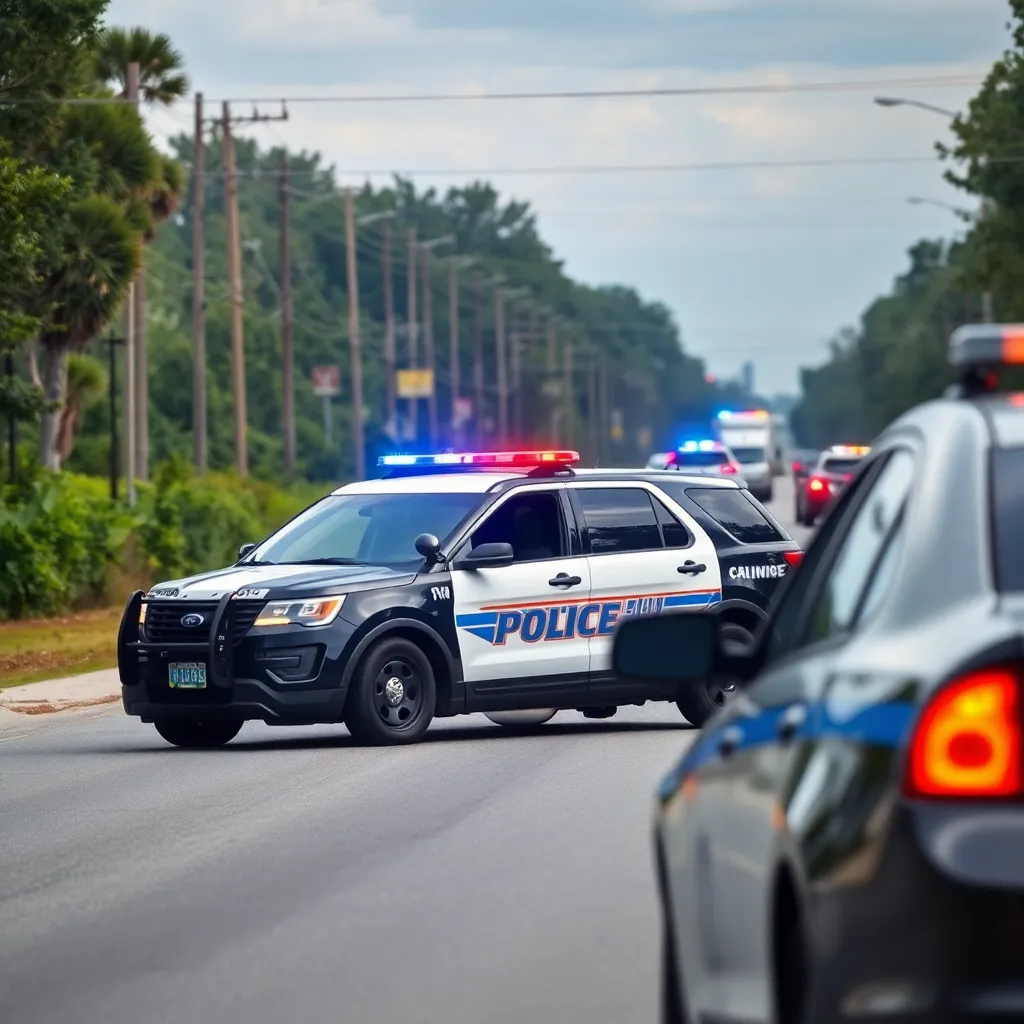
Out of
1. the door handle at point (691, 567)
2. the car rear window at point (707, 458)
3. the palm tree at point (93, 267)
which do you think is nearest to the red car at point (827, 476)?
the car rear window at point (707, 458)

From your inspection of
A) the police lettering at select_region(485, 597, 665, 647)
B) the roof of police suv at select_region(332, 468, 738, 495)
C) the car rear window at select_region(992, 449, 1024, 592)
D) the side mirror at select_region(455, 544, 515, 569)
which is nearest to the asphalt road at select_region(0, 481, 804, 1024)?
the police lettering at select_region(485, 597, 665, 647)

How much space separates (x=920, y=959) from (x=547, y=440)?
13383 centimetres

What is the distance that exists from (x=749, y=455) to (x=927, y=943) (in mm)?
72889

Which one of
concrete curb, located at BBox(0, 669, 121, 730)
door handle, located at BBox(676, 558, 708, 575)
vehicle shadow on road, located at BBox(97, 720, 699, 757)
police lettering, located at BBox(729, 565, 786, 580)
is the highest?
door handle, located at BBox(676, 558, 708, 575)

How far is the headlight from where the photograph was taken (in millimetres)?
16234

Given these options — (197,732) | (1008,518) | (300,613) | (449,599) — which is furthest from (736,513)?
(1008,518)

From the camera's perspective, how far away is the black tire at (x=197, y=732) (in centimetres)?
1748

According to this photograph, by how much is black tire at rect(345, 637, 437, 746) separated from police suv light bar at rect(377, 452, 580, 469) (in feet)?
6.72

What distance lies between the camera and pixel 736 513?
18.3 m

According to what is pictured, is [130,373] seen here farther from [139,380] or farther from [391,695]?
[391,695]

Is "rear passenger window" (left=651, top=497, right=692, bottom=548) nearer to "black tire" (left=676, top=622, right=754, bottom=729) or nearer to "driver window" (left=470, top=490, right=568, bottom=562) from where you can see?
"black tire" (left=676, top=622, right=754, bottom=729)

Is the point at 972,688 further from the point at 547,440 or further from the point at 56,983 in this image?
the point at 547,440

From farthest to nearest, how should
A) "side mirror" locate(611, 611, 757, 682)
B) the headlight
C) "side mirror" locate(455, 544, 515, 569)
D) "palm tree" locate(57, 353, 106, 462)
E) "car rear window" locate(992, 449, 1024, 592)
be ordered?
"palm tree" locate(57, 353, 106, 462), "side mirror" locate(455, 544, 515, 569), the headlight, "side mirror" locate(611, 611, 757, 682), "car rear window" locate(992, 449, 1024, 592)

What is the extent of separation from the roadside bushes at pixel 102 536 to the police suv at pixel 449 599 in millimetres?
15682
